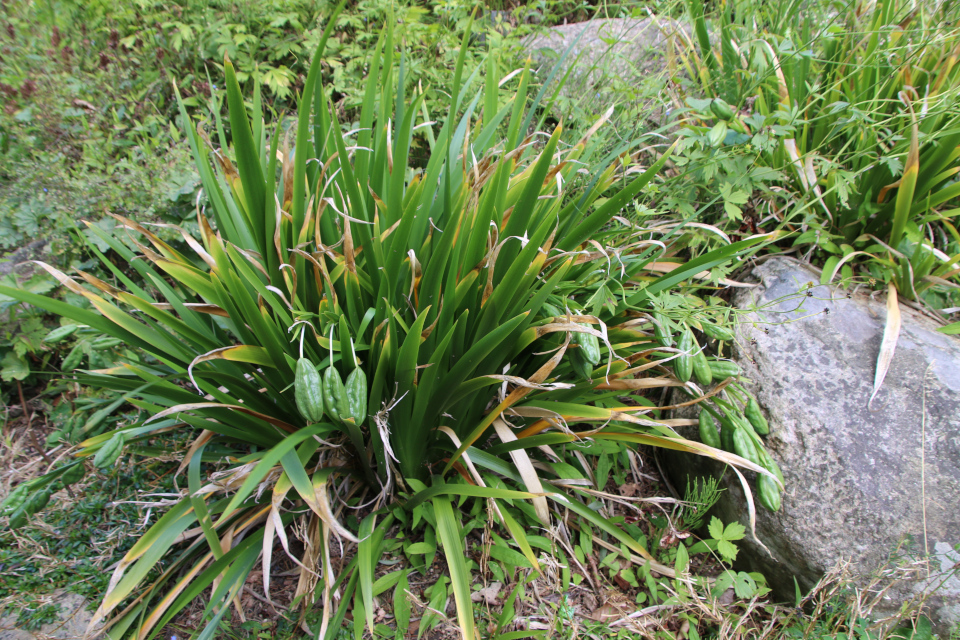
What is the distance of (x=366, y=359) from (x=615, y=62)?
2.15 meters

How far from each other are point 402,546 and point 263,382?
0.60 meters

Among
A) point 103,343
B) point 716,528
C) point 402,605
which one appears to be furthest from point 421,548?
point 103,343

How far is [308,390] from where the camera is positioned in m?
1.02

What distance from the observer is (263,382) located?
1.36 m

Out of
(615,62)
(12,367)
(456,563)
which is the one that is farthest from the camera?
(615,62)

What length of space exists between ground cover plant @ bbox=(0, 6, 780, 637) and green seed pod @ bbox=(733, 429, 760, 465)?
47 mm

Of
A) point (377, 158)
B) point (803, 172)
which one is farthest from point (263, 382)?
point (803, 172)

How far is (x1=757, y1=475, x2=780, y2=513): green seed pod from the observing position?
55.1 inches

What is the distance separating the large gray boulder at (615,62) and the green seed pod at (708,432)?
3.55 feet

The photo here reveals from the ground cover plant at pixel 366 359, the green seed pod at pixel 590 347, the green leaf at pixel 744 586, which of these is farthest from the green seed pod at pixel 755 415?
the green seed pod at pixel 590 347

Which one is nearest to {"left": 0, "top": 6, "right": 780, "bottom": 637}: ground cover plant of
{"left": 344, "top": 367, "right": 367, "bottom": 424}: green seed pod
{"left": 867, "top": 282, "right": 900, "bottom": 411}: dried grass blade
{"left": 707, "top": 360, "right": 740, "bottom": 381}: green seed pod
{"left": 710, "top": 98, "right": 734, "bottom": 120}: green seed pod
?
{"left": 344, "top": 367, "right": 367, "bottom": 424}: green seed pod

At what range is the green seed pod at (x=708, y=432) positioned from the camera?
1.46 m

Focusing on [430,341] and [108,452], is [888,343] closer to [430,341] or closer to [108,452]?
[430,341]

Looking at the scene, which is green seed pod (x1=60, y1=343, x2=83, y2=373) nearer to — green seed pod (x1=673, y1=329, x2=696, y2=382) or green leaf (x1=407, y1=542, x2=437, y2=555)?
green leaf (x1=407, y1=542, x2=437, y2=555)
